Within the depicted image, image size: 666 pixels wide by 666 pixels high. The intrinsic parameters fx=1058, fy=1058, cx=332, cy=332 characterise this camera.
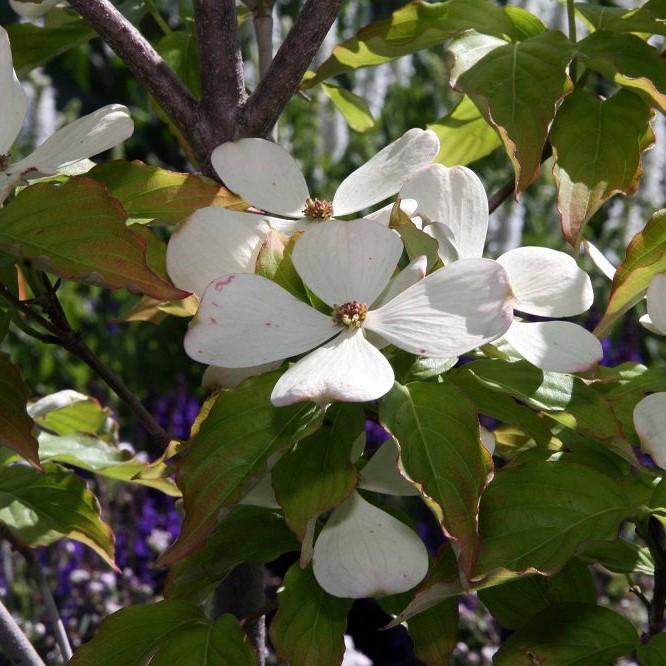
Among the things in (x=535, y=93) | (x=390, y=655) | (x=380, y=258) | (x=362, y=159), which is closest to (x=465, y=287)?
(x=380, y=258)

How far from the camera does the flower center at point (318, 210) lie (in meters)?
0.61

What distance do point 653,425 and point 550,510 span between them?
0.07 metres

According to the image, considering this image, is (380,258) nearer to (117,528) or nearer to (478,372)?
(478,372)

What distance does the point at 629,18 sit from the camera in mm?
650

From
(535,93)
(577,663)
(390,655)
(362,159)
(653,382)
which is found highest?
(535,93)

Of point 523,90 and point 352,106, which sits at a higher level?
point 523,90

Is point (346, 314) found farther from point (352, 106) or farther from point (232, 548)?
point (352, 106)

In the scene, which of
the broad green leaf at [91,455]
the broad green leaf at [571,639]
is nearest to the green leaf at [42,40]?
the broad green leaf at [91,455]

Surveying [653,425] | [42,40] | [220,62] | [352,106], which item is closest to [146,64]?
[220,62]

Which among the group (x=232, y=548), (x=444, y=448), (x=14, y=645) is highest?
(x=444, y=448)

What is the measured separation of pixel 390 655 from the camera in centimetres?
129

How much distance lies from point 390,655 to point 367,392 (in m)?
0.92

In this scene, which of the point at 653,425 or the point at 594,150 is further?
the point at 594,150

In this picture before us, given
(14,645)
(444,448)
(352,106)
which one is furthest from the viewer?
(352,106)
